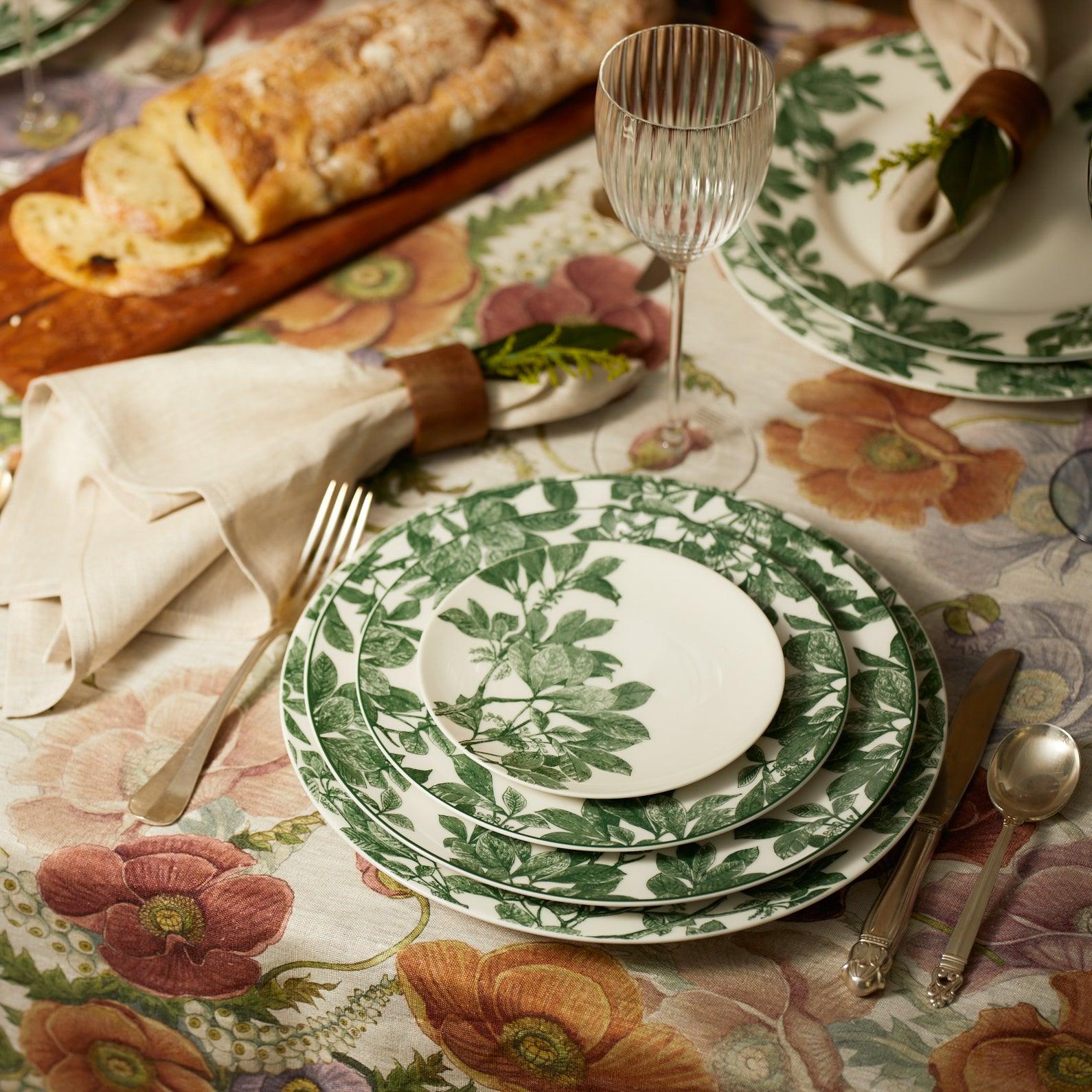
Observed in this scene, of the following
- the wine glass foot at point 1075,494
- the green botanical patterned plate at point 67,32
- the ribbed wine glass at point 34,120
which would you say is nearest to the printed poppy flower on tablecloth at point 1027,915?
the wine glass foot at point 1075,494

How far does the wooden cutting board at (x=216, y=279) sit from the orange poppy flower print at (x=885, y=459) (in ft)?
1.27

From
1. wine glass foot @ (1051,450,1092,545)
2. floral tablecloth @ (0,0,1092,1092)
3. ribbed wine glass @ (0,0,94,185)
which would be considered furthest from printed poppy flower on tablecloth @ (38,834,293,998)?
ribbed wine glass @ (0,0,94,185)

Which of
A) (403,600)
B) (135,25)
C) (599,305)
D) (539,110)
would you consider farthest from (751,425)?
(135,25)

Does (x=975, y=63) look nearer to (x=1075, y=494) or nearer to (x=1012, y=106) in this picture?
(x=1012, y=106)

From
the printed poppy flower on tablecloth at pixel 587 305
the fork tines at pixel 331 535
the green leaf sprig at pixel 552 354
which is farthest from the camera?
the printed poppy flower on tablecloth at pixel 587 305

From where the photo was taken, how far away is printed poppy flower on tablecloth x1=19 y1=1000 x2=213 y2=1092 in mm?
675

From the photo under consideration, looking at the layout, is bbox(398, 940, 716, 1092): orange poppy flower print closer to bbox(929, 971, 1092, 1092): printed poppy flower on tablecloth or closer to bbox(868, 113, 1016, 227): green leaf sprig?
bbox(929, 971, 1092, 1092): printed poppy flower on tablecloth

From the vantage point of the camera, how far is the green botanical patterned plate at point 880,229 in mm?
1026

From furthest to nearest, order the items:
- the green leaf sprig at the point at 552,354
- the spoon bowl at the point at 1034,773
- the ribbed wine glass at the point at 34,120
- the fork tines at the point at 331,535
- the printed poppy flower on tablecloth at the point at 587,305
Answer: the ribbed wine glass at the point at 34,120 < the printed poppy flower on tablecloth at the point at 587,305 < the green leaf sprig at the point at 552,354 < the fork tines at the point at 331,535 < the spoon bowl at the point at 1034,773

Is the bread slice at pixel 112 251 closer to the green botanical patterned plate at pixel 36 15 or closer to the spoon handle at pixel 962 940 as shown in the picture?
the green botanical patterned plate at pixel 36 15

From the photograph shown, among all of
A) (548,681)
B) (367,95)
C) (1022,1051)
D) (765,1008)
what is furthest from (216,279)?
(1022,1051)

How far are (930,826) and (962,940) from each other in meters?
0.07

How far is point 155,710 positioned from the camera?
32.9 inches

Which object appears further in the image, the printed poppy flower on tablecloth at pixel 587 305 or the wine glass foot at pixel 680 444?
the printed poppy flower on tablecloth at pixel 587 305
